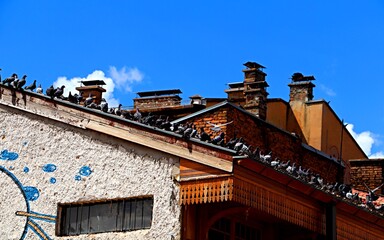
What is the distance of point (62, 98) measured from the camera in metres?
19.5

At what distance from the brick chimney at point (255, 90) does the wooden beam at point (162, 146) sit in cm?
1212

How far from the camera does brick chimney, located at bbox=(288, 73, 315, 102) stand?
34.7 metres

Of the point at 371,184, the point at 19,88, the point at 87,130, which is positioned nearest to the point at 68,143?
the point at 87,130

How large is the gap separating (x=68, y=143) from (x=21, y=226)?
180cm

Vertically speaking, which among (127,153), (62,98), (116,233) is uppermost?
(62,98)

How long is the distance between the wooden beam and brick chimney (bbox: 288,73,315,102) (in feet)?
55.1

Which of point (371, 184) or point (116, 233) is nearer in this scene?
point (116, 233)

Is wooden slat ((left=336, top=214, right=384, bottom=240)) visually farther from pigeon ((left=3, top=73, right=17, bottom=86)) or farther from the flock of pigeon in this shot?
pigeon ((left=3, top=73, right=17, bottom=86))

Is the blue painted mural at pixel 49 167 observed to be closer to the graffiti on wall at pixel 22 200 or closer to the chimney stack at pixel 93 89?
the graffiti on wall at pixel 22 200

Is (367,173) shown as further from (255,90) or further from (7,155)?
(7,155)

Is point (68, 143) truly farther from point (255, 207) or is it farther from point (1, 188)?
point (255, 207)

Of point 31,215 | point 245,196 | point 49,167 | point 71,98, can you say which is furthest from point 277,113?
point 245,196

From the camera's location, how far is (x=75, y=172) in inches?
742

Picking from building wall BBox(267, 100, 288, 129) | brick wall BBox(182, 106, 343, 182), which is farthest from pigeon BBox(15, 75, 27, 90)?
building wall BBox(267, 100, 288, 129)
